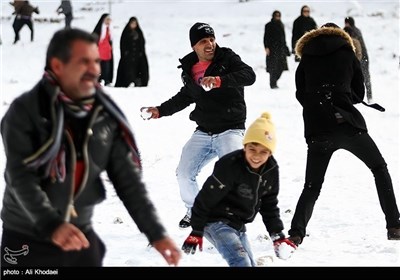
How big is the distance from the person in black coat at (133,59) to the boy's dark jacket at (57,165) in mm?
14178

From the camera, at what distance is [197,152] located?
625 centimetres

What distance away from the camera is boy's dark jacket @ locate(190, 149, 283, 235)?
177 inches

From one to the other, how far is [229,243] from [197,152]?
1762mm

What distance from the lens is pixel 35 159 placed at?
9.95 ft

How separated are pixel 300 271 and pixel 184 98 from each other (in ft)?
7.67

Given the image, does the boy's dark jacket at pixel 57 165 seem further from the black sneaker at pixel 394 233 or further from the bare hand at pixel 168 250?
the black sneaker at pixel 394 233

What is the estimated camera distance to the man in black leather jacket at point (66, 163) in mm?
3035

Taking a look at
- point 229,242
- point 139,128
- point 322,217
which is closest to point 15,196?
point 229,242

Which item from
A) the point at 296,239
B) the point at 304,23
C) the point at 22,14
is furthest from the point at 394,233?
the point at 22,14

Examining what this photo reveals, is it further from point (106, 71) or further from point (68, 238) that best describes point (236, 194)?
point (106, 71)

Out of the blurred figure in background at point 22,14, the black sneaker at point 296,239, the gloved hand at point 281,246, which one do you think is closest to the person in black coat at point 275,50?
the black sneaker at point 296,239

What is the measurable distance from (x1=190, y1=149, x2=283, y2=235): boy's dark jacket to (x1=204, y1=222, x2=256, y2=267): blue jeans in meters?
0.04

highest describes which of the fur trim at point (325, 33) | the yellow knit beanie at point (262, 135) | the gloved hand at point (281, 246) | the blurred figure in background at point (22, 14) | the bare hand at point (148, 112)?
the fur trim at point (325, 33)

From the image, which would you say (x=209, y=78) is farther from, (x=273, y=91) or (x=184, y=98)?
(x=273, y=91)
